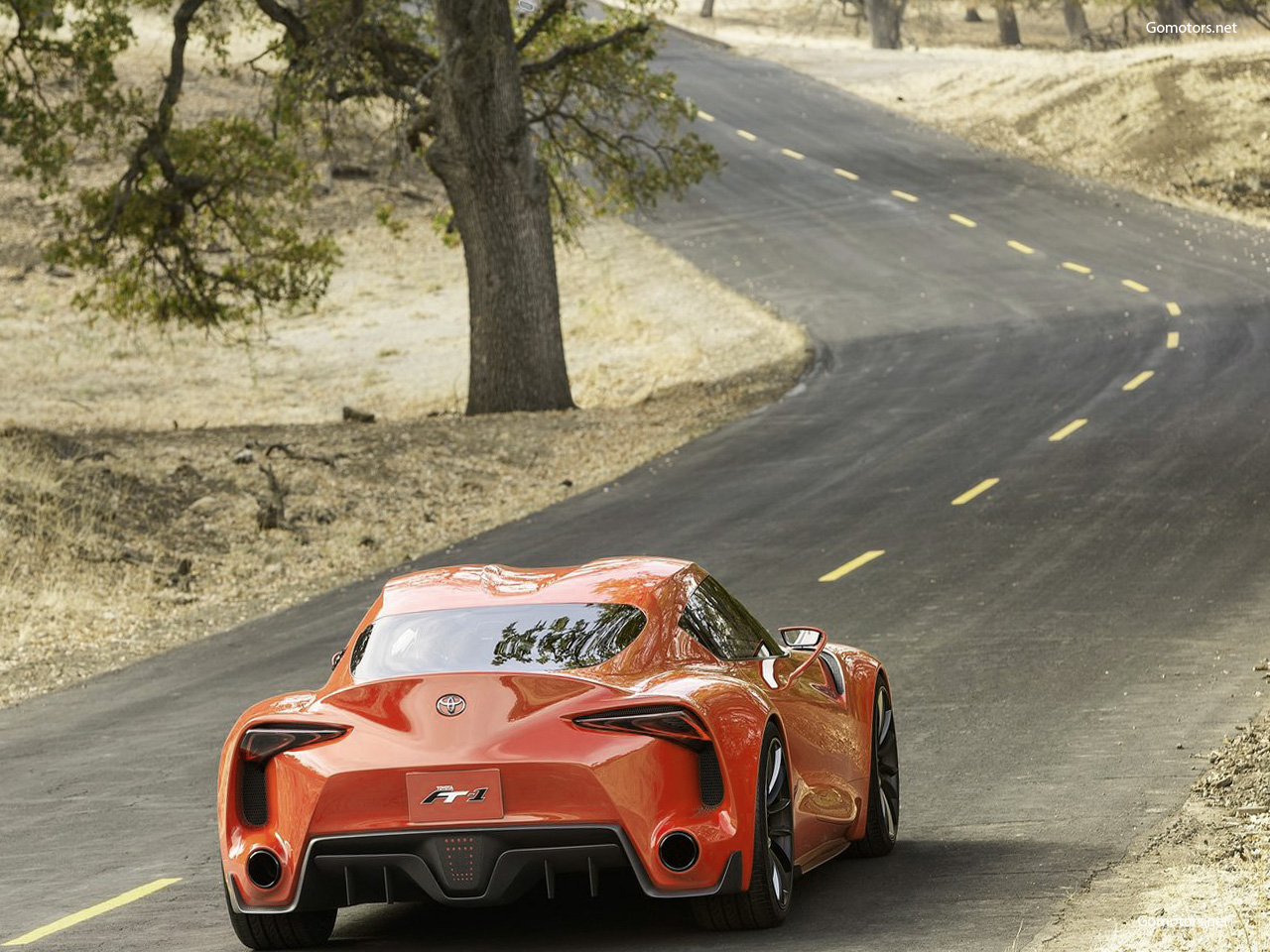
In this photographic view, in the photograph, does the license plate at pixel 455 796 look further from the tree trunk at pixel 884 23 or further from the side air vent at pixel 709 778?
the tree trunk at pixel 884 23

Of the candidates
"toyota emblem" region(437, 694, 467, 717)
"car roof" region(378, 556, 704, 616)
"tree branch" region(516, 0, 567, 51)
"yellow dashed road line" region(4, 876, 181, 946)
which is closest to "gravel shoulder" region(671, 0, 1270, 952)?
"car roof" region(378, 556, 704, 616)

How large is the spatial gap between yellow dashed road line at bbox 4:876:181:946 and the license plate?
2.06 metres

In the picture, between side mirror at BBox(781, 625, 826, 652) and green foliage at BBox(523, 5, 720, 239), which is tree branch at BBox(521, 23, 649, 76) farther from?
side mirror at BBox(781, 625, 826, 652)

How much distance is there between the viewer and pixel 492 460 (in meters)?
24.9

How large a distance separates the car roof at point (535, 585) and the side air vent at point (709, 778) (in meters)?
0.85

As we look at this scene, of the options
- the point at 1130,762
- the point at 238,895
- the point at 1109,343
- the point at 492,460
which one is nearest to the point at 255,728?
the point at 238,895

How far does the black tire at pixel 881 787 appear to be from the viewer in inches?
332

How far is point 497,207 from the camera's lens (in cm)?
2797

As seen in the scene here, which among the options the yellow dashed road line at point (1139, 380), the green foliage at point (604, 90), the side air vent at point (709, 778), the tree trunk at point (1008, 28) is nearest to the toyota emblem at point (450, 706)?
the side air vent at point (709, 778)

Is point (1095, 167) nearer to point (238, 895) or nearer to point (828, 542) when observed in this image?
point (828, 542)

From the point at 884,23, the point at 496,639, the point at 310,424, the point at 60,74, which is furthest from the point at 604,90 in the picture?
the point at 884,23

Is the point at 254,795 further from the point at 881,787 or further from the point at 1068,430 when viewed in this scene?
the point at 1068,430

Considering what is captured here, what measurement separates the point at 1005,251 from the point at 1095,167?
9.15 m

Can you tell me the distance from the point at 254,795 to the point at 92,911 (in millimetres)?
1669
